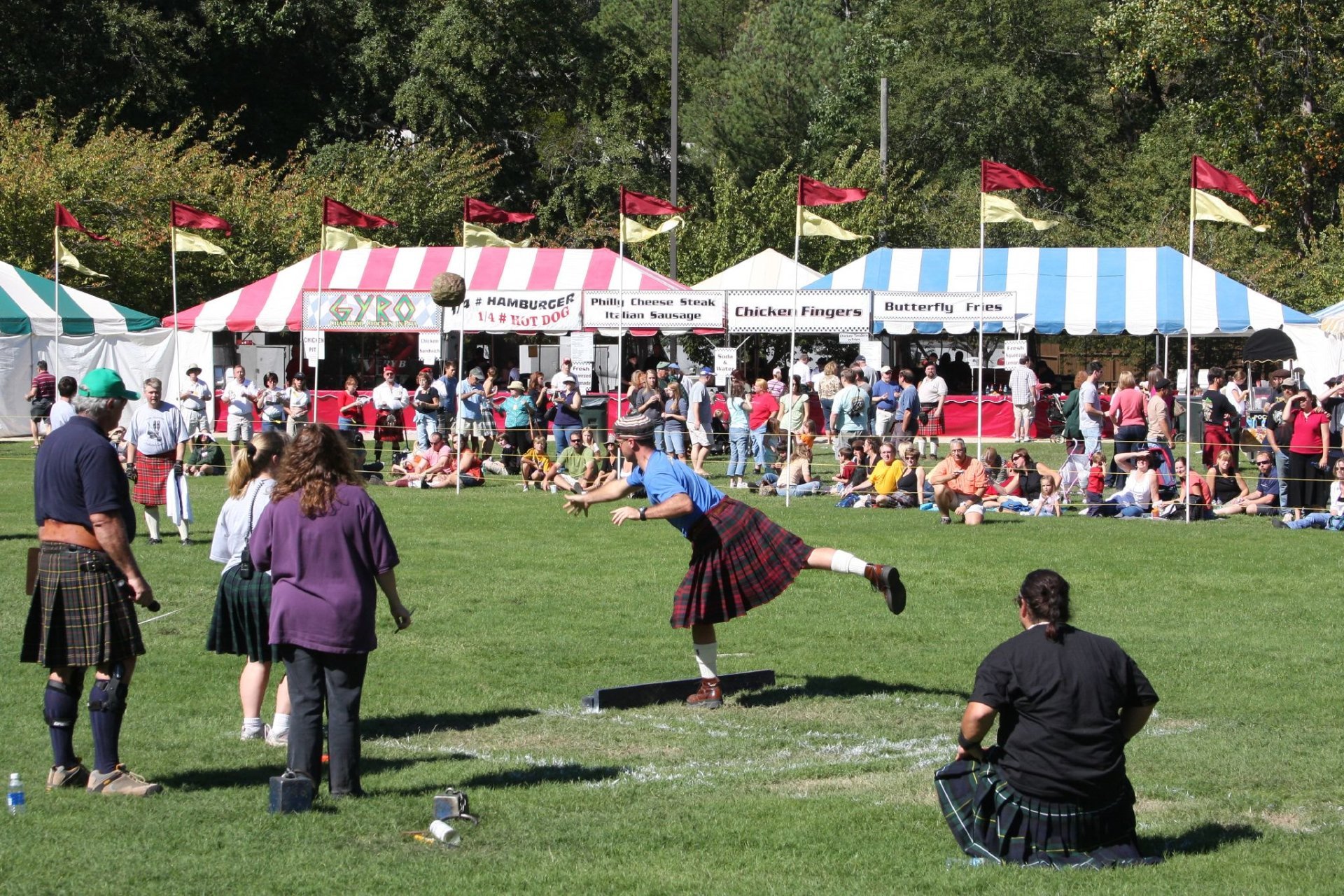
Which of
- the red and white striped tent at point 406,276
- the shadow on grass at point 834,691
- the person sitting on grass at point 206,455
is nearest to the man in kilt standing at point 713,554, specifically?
the shadow on grass at point 834,691

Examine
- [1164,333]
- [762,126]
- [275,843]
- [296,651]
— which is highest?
[762,126]

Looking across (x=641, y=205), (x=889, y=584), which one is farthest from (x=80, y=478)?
(x=641, y=205)

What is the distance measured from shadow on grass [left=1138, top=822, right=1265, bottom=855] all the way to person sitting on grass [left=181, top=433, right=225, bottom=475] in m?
18.5

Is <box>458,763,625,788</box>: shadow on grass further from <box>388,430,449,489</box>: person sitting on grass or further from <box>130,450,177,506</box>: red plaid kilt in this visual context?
<box>388,430,449,489</box>: person sitting on grass

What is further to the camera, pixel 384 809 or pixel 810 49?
pixel 810 49

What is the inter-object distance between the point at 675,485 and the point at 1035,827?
3065 millimetres

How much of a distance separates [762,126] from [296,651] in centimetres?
4937

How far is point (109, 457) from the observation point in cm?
597

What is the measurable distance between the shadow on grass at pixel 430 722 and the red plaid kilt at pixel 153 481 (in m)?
7.49

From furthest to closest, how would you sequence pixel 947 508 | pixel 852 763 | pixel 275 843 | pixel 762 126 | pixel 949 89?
pixel 762 126 < pixel 949 89 < pixel 947 508 < pixel 852 763 < pixel 275 843

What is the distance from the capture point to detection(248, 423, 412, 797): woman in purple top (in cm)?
577

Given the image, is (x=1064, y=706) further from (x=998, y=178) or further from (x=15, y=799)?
(x=998, y=178)

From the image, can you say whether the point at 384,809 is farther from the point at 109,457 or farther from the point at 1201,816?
the point at 1201,816

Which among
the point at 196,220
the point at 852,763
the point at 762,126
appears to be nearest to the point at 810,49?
the point at 762,126
